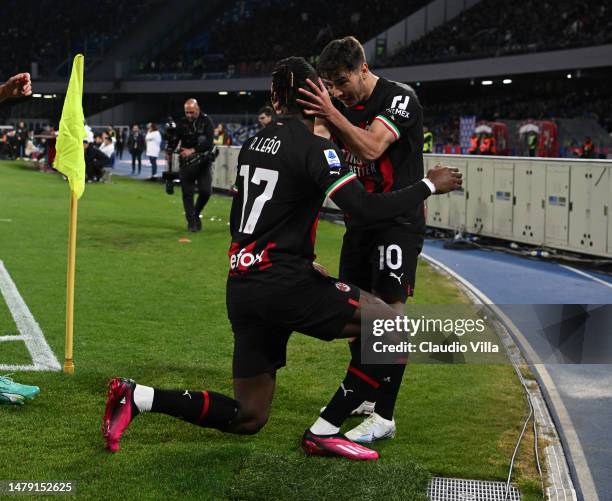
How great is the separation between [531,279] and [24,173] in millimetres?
25666

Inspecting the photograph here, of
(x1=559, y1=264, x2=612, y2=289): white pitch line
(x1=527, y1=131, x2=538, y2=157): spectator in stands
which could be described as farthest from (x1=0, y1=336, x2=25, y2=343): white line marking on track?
(x1=527, y1=131, x2=538, y2=157): spectator in stands

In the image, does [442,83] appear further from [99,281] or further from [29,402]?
[29,402]

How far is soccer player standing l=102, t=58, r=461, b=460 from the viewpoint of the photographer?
4.34 m

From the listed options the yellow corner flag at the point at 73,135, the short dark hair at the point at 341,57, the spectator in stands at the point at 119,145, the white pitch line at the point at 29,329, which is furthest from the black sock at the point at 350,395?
the spectator in stands at the point at 119,145

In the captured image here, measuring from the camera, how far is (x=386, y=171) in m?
5.29

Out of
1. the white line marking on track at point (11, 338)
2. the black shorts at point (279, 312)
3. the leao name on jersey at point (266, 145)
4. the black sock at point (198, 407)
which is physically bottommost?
the white line marking on track at point (11, 338)

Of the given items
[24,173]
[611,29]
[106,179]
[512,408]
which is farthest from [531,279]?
[611,29]

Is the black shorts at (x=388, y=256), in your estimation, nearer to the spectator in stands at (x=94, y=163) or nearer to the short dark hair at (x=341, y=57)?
the short dark hair at (x=341, y=57)

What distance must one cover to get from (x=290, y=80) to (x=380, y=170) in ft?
3.52

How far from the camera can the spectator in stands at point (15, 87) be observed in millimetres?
6176

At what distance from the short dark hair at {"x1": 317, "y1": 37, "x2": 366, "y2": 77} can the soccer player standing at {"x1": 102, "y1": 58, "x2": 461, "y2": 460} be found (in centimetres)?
58

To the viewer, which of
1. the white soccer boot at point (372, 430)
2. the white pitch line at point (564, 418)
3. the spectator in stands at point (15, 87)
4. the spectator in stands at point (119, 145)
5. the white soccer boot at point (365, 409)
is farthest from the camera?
the spectator in stands at point (119, 145)

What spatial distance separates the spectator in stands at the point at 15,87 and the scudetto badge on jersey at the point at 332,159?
9.17 ft

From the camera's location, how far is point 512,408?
6176mm
